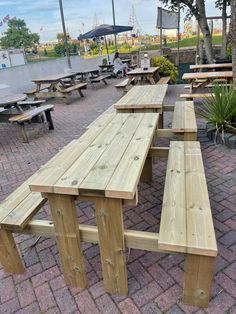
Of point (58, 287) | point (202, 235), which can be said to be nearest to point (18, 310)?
point (58, 287)

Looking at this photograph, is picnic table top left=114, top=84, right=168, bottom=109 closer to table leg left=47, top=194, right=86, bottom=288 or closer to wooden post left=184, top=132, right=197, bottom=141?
wooden post left=184, top=132, right=197, bottom=141

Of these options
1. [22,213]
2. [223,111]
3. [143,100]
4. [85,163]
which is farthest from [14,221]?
[223,111]

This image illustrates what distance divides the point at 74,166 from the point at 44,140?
327 centimetres

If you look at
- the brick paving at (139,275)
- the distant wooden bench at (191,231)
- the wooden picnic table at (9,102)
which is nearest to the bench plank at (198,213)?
the distant wooden bench at (191,231)

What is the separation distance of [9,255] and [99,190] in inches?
38.3

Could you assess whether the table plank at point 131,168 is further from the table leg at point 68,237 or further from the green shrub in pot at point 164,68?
the green shrub in pot at point 164,68

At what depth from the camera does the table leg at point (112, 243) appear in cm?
135

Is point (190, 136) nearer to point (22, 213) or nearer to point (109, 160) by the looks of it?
point (109, 160)

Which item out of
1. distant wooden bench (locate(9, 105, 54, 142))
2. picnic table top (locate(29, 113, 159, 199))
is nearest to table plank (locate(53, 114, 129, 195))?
picnic table top (locate(29, 113, 159, 199))

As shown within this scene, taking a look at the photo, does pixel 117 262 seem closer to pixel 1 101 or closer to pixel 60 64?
pixel 1 101

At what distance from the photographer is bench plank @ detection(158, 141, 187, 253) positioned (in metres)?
1.32

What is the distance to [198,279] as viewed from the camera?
4.58 ft

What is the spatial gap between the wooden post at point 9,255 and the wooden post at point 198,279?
112cm

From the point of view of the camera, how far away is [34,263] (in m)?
1.93
